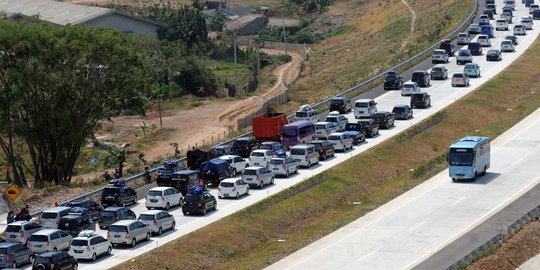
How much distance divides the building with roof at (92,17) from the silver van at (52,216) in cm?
9843

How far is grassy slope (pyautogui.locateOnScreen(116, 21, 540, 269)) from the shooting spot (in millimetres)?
68625

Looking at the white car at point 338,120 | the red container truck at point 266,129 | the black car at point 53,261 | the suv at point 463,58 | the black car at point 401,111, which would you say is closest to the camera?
the black car at point 53,261

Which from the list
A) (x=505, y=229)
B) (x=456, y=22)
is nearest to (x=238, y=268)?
(x=505, y=229)

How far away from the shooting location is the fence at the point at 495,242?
61.5m

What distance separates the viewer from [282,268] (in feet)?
212

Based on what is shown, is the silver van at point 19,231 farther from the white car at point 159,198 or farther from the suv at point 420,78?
the suv at point 420,78

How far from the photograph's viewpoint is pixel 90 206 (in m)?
74.8

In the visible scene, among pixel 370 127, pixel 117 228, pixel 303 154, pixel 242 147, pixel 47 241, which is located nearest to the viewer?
pixel 47 241

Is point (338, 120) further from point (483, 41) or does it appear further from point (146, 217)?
point (483, 41)

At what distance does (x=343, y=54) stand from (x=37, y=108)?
86831 millimetres

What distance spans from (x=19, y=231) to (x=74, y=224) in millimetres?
3109

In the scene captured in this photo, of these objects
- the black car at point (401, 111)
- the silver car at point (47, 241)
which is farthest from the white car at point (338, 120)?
the silver car at point (47, 241)

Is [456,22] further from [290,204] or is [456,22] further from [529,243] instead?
[529,243]

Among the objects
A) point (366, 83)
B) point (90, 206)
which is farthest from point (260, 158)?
point (366, 83)
